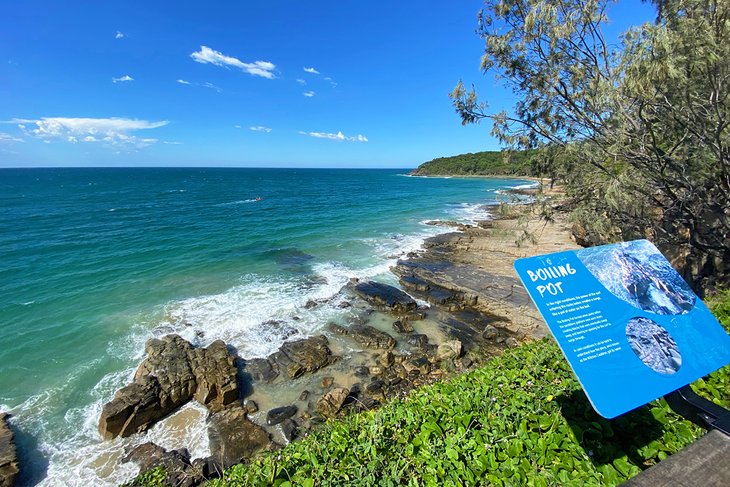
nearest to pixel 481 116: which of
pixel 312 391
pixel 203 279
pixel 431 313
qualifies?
pixel 431 313

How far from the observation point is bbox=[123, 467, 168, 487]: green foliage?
734 cm

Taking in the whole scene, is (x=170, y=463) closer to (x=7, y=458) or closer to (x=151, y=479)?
(x=151, y=479)

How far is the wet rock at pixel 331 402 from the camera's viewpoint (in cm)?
967

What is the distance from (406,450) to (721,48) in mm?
8500

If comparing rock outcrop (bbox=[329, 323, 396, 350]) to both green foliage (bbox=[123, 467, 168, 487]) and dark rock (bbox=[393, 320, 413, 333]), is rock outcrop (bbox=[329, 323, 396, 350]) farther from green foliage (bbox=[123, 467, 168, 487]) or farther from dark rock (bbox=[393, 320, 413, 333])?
green foliage (bbox=[123, 467, 168, 487])

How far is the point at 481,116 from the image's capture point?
10.5 meters

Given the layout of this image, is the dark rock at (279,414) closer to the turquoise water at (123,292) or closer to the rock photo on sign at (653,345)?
the turquoise water at (123,292)

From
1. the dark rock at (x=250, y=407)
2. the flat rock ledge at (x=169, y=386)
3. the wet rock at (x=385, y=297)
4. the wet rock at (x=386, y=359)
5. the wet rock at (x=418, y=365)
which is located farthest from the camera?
the wet rock at (x=385, y=297)

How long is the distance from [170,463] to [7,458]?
13.5 ft

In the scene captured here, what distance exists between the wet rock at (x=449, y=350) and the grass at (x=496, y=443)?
23.1 ft

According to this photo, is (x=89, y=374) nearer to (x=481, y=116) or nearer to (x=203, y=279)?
(x=203, y=279)

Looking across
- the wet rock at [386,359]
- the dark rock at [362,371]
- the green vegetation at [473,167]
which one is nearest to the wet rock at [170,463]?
the dark rock at [362,371]

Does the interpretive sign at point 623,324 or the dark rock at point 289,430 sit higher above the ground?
the interpretive sign at point 623,324

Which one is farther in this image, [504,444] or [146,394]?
[146,394]
